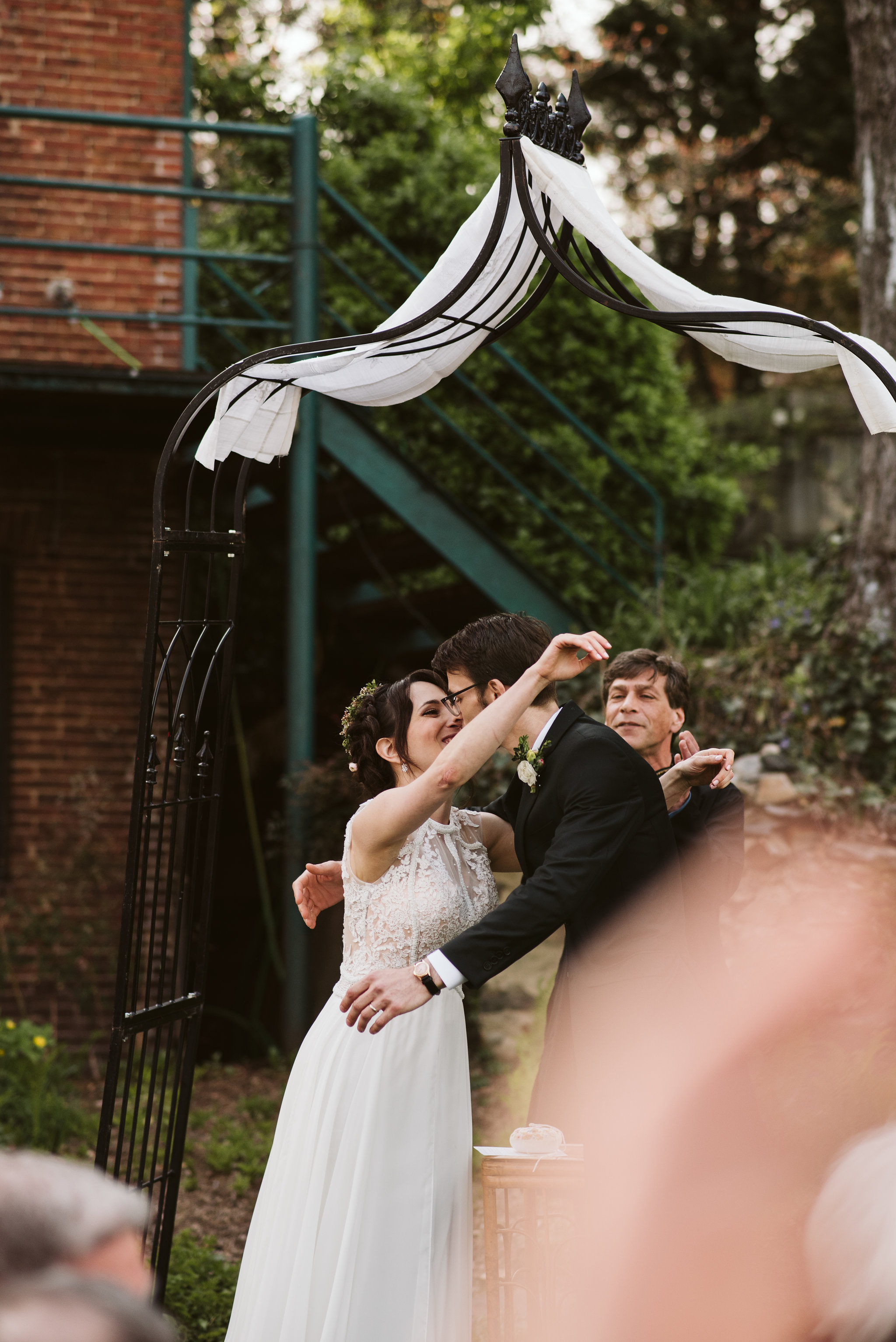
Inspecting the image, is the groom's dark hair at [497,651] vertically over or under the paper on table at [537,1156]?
over

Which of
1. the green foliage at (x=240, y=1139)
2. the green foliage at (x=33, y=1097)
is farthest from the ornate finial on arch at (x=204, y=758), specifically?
the green foliage at (x=33, y=1097)

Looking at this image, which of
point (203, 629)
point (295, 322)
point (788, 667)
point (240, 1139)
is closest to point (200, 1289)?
point (240, 1139)

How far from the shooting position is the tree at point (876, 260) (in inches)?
261

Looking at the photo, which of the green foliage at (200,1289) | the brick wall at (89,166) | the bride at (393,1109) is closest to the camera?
the bride at (393,1109)

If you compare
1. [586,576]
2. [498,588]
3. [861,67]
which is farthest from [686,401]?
[498,588]

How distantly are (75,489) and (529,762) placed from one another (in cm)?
514

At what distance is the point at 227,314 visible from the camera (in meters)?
9.06

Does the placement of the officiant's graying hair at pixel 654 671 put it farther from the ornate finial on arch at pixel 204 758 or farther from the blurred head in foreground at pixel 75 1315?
the blurred head in foreground at pixel 75 1315

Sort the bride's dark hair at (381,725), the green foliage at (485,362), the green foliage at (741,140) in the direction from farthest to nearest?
1. the green foliage at (741,140)
2. the green foliage at (485,362)
3. the bride's dark hair at (381,725)

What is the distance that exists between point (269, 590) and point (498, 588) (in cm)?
268

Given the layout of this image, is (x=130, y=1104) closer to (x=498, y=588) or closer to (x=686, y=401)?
(x=498, y=588)

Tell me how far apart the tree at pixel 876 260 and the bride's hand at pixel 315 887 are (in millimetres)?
3951

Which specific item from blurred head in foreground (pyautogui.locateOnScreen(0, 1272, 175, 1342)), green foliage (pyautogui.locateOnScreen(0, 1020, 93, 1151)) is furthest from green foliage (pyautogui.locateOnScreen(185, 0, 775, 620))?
blurred head in foreground (pyautogui.locateOnScreen(0, 1272, 175, 1342))

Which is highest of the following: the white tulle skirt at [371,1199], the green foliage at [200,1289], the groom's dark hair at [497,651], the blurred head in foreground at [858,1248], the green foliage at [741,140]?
the green foliage at [741,140]
